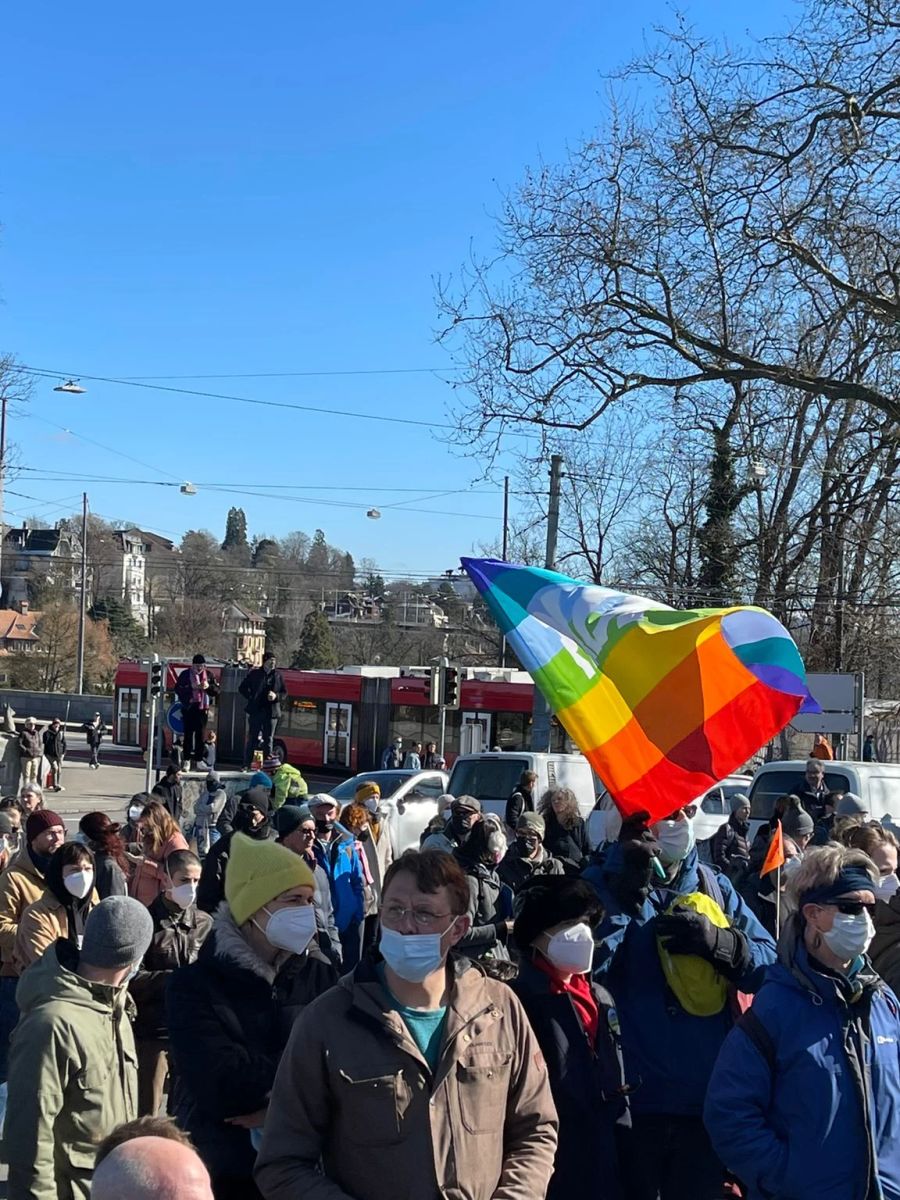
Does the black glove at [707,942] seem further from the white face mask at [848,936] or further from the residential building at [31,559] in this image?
the residential building at [31,559]

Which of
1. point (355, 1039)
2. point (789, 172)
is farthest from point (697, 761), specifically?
point (789, 172)

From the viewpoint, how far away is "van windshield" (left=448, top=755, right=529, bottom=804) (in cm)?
1830

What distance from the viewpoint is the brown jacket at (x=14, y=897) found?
688 centimetres

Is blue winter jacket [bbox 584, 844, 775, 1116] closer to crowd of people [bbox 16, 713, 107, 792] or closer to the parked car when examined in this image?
the parked car

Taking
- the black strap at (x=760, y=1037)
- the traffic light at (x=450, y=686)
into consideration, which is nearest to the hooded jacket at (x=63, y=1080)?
the black strap at (x=760, y=1037)

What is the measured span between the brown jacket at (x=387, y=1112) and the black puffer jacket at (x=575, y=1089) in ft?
2.60

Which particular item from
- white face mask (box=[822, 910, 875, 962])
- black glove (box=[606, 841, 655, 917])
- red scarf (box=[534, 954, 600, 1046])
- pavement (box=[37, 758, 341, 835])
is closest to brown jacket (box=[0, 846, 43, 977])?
black glove (box=[606, 841, 655, 917])

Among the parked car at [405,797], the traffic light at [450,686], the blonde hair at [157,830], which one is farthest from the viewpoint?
the traffic light at [450,686]

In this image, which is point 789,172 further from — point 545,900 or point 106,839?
point 545,900

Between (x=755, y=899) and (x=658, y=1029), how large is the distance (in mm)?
3870

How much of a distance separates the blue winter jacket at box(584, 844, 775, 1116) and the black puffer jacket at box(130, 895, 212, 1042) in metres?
1.85

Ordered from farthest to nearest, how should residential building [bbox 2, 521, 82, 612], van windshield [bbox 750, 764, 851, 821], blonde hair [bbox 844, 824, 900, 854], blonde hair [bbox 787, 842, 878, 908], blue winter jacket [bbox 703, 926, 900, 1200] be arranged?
1. residential building [bbox 2, 521, 82, 612]
2. van windshield [bbox 750, 764, 851, 821]
3. blonde hair [bbox 844, 824, 900, 854]
4. blonde hair [bbox 787, 842, 878, 908]
5. blue winter jacket [bbox 703, 926, 900, 1200]

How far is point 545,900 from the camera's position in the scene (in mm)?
4375

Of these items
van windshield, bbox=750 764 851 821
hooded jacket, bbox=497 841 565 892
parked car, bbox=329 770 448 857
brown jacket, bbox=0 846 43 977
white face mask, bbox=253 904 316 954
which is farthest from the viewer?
parked car, bbox=329 770 448 857
